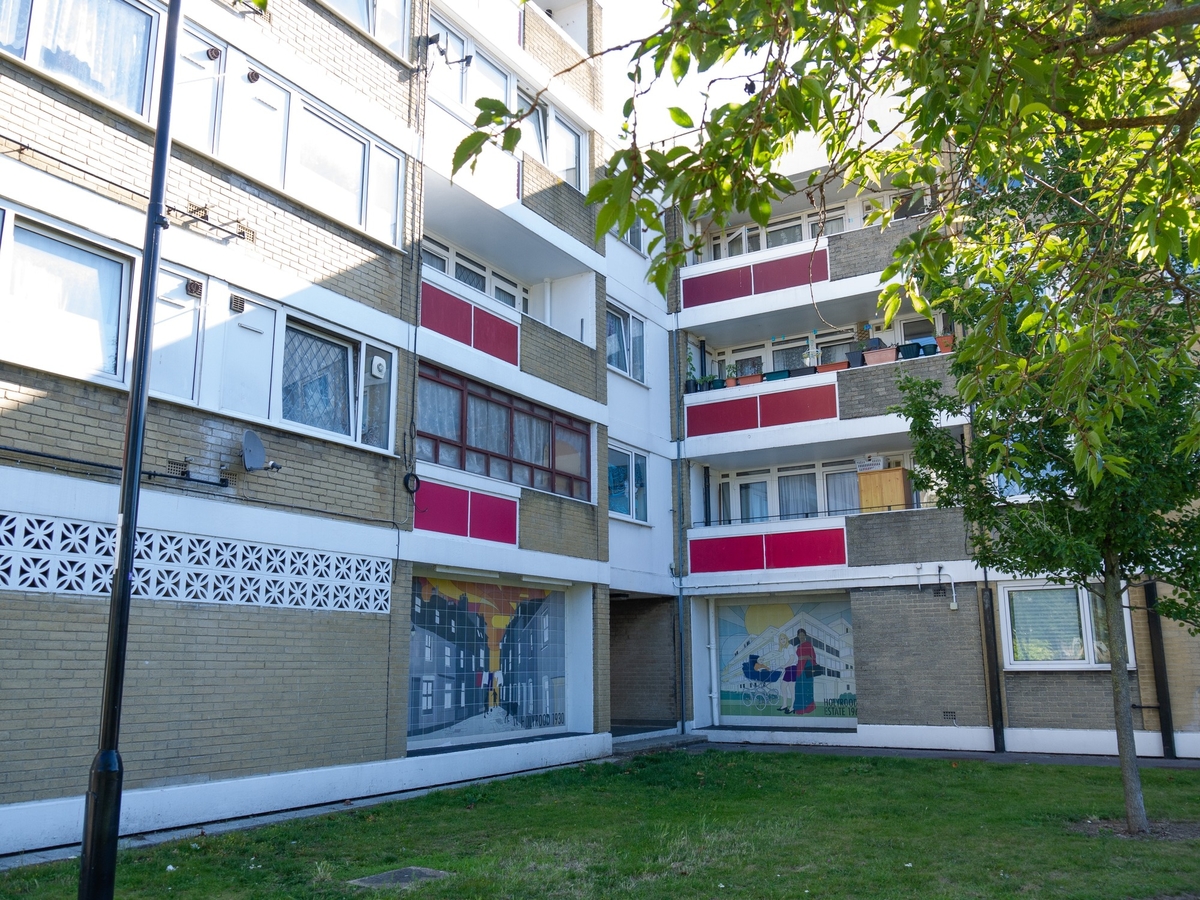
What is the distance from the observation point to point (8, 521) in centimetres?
927

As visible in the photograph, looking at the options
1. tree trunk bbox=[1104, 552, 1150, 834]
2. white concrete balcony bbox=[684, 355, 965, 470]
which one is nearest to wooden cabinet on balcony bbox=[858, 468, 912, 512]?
white concrete balcony bbox=[684, 355, 965, 470]

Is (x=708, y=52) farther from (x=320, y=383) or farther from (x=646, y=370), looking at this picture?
(x=646, y=370)

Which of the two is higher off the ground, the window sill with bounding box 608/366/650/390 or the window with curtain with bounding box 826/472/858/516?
the window sill with bounding box 608/366/650/390

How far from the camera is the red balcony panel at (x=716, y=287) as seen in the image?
22.8 metres

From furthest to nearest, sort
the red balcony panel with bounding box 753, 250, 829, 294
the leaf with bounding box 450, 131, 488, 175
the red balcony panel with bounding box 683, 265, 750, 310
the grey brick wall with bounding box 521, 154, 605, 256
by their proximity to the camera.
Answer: the red balcony panel with bounding box 683, 265, 750, 310 → the red balcony panel with bounding box 753, 250, 829, 294 → the grey brick wall with bounding box 521, 154, 605, 256 → the leaf with bounding box 450, 131, 488, 175

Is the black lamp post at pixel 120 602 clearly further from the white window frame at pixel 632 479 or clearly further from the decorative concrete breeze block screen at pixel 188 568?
the white window frame at pixel 632 479

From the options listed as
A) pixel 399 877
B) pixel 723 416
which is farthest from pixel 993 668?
pixel 399 877

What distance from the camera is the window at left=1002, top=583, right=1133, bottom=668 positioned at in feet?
59.2

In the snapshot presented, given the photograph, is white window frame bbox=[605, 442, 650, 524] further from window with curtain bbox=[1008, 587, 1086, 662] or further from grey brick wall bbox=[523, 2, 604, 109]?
window with curtain bbox=[1008, 587, 1086, 662]

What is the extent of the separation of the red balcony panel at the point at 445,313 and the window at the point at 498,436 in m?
0.61

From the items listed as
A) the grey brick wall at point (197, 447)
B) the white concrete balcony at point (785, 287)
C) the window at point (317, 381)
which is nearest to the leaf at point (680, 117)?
the grey brick wall at point (197, 447)

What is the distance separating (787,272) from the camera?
2227 cm

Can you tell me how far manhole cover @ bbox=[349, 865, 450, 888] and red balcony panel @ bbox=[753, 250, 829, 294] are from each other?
16.0m

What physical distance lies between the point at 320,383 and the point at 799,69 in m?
8.84
